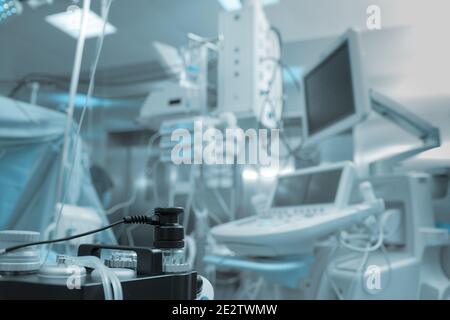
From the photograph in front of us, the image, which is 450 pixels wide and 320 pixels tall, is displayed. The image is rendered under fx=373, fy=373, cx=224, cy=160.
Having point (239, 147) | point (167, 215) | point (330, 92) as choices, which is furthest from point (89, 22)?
point (330, 92)

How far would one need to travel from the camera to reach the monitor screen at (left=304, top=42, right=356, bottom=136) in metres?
1.13

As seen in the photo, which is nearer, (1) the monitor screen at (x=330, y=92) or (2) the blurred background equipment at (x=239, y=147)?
(2) the blurred background equipment at (x=239, y=147)

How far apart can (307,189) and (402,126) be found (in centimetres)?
36

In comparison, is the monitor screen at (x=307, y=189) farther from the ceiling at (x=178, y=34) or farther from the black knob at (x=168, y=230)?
the black knob at (x=168, y=230)

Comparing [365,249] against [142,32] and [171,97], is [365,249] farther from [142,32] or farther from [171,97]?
[142,32]

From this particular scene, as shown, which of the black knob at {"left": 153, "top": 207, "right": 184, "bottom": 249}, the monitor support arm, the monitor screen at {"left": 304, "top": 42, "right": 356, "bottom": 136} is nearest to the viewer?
the black knob at {"left": 153, "top": 207, "right": 184, "bottom": 249}

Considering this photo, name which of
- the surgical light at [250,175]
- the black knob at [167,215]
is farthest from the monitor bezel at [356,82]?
the black knob at [167,215]

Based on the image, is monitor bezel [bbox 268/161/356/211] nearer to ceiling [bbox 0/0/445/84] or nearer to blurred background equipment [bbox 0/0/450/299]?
blurred background equipment [bbox 0/0/450/299]

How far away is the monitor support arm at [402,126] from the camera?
996 mm

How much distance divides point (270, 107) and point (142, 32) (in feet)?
2.52

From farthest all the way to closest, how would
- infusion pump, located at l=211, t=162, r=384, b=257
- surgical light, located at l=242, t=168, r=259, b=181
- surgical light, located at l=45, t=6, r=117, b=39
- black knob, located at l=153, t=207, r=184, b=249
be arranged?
surgical light, located at l=242, t=168, r=259, b=181 → infusion pump, located at l=211, t=162, r=384, b=257 → surgical light, located at l=45, t=6, r=117, b=39 → black knob, located at l=153, t=207, r=184, b=249

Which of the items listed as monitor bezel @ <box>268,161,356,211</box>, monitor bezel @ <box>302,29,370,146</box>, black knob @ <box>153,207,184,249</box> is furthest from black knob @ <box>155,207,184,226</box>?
monitor bezel @ <box>302,29,370,146</box>

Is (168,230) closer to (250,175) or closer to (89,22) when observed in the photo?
(89,22)

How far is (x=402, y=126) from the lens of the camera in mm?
1155
